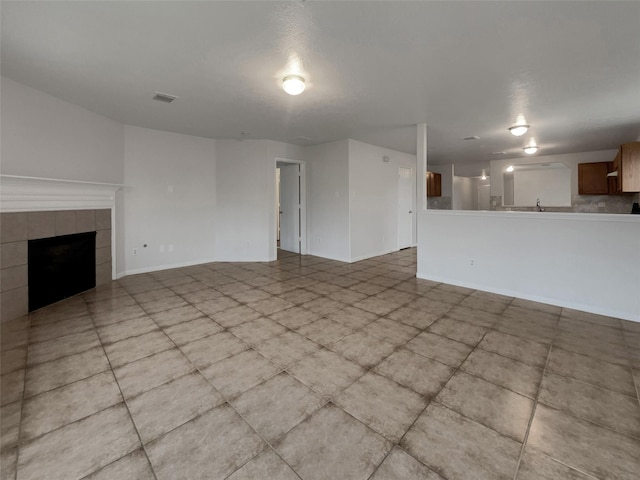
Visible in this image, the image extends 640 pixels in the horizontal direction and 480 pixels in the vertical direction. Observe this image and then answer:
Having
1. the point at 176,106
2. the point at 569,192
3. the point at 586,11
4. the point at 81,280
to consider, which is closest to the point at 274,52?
the point at 176,106

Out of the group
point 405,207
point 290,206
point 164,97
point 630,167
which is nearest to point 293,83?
point 164,97

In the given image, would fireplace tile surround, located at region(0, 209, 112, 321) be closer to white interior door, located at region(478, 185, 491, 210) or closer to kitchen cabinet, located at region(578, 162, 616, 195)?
kitchen cabinet, located at region(578, 162, 616, 195)

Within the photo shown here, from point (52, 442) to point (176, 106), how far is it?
3.76 m

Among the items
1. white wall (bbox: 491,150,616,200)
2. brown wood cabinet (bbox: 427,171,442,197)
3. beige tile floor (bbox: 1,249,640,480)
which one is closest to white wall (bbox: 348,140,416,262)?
brown wood cabinet (bbox: 427,171,442,197)

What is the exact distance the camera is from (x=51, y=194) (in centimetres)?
355

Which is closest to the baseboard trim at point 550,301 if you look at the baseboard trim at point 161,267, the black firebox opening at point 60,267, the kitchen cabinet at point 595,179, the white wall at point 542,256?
the white wall at point 542,256

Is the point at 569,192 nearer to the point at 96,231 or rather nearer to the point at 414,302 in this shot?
the point at 414,302

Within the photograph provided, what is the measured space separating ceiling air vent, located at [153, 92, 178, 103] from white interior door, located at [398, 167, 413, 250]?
5.30m

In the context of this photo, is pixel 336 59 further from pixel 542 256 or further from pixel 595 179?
pixel 595 179

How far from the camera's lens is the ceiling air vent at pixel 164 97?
3486mm

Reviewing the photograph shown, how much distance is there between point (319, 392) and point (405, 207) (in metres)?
6.33

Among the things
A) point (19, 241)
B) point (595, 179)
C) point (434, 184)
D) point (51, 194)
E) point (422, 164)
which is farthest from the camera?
point (434, 184)

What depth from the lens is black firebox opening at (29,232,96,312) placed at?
341cm

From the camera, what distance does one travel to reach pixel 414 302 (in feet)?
11.9
